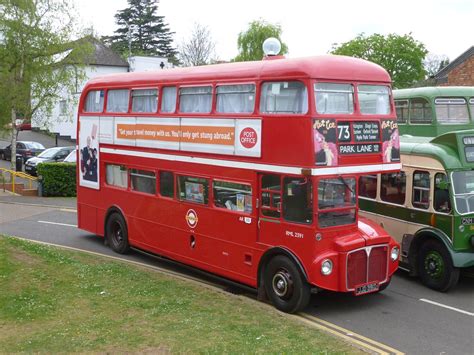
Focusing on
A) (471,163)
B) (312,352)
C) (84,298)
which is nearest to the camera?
(312,352)

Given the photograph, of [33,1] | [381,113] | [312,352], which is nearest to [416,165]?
[381,113]

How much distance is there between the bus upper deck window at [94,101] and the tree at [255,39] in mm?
28039

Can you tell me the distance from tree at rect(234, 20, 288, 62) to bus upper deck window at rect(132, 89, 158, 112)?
96.8 ft

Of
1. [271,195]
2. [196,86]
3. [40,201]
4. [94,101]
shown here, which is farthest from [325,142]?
[40,201]

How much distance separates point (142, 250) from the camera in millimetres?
13617

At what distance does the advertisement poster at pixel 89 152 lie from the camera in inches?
557

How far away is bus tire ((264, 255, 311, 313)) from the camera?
8.92 m

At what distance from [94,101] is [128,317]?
7390mm

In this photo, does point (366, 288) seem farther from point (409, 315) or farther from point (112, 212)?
point (112, 212)

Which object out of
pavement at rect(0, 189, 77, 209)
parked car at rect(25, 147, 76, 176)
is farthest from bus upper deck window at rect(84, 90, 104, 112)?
parked car at rect(25, 147, 76, 176)

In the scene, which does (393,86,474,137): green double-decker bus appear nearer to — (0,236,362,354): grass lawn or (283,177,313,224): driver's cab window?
(283,177,313,224): driver's cab window

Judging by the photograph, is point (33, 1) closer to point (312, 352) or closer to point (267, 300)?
point (267, 300)

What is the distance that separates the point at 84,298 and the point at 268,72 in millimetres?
4999

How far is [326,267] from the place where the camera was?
877 cm
